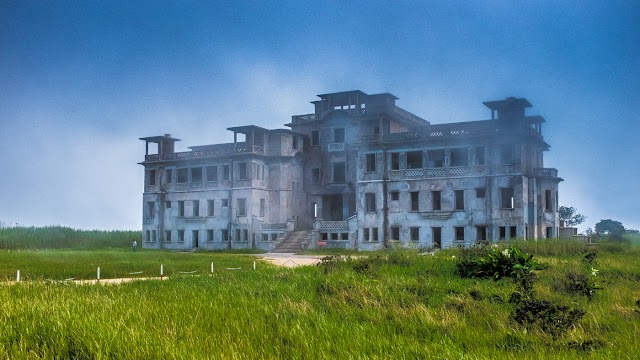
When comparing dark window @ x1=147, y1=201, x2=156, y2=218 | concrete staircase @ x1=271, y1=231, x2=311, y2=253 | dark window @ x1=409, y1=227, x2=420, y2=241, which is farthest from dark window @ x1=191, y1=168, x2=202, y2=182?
dark window @ x1=409, y1=227, x2=420, y2=241

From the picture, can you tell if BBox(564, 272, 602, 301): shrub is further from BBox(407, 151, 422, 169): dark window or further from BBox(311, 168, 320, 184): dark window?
BBox(311, 168, 320, 184): dark window

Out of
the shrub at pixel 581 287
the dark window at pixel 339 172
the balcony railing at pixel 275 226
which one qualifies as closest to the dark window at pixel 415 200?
the dark window at pixel 339 172

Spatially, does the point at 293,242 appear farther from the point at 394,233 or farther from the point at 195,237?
the point at 195,237

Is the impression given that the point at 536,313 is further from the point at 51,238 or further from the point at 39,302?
the point at 51,238

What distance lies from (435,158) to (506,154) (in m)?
5.99

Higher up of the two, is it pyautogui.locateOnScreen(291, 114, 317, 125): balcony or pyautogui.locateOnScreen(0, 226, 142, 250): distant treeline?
pyautogui.locateOnScreen(291, 114, 317, 125): balcony

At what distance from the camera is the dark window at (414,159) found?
171 ft

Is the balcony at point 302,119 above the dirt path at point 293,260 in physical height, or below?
above

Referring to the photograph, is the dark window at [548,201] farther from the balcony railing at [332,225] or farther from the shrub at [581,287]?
the shrub at [581,287]

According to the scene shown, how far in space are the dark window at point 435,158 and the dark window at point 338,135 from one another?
8.92 meters

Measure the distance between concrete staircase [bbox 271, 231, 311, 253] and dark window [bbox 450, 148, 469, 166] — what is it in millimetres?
12701

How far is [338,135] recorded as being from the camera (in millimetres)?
56250

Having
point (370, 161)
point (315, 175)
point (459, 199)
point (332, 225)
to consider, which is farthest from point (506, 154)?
point (315, 175)

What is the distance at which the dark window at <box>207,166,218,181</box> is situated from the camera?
58.5 m
